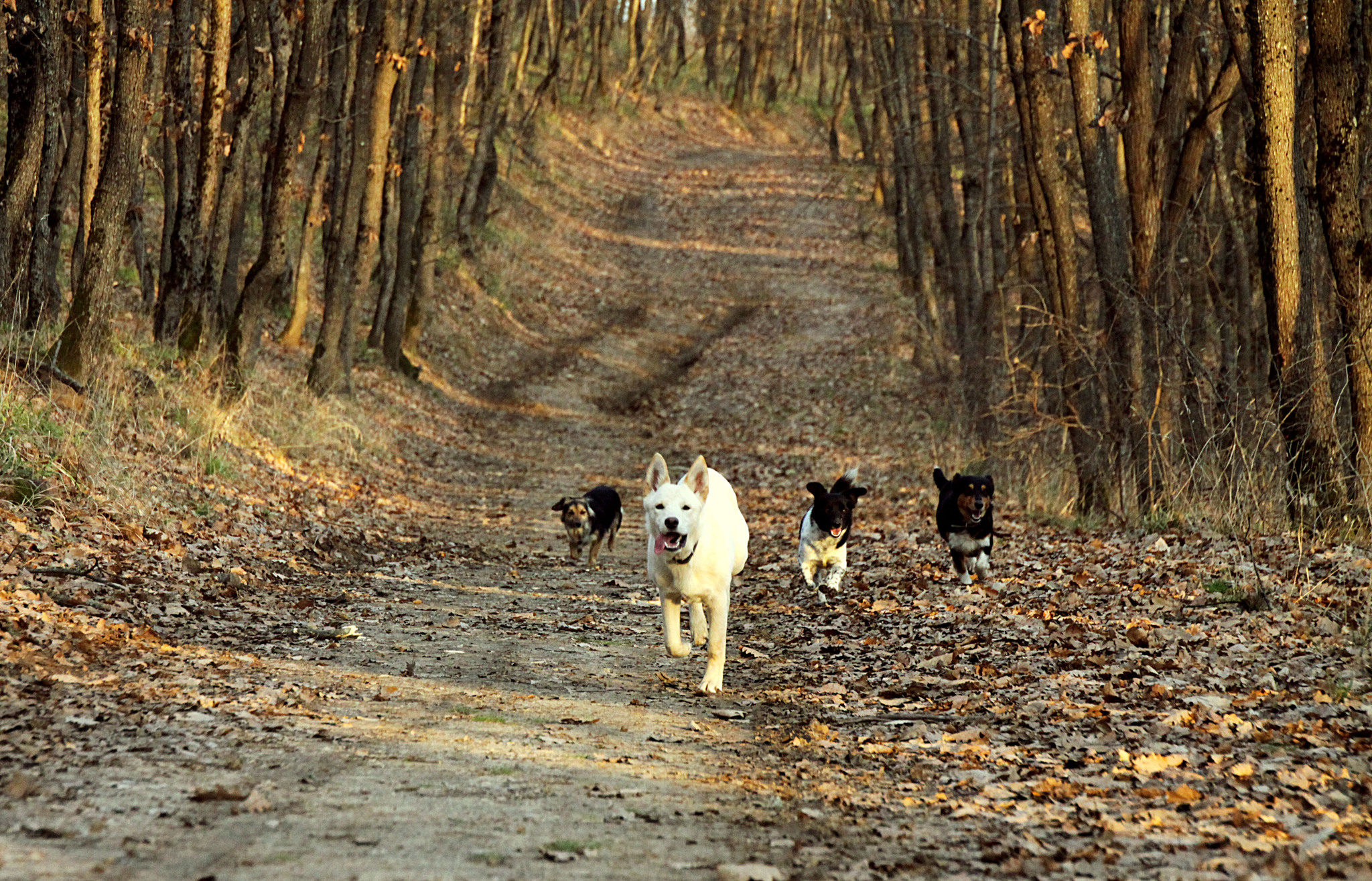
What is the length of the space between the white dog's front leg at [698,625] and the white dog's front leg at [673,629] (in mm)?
372

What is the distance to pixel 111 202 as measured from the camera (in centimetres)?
1290

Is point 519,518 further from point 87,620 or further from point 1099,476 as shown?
point 87,620

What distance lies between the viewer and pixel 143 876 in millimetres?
4094

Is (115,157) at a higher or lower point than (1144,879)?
higher

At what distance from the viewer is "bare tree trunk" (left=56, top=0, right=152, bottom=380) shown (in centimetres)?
1263

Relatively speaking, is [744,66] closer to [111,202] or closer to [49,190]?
[49,190]

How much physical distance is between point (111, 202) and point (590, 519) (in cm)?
606

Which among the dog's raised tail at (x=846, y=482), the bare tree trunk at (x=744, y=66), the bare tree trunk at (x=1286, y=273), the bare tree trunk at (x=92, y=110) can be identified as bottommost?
the dog's raised tail at (x=846, y=482)

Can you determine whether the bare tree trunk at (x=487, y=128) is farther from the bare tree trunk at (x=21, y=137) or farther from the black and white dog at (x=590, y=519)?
the black and white dog at (x=590, y=519)

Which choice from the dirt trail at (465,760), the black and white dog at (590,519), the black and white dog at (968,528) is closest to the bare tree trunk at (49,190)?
the dirt trail at (465,760)

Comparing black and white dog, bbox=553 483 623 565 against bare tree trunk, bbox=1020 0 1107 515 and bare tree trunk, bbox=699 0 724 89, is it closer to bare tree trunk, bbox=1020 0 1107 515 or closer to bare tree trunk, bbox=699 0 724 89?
bare tree trunk, bbox=1020 0 1107 515

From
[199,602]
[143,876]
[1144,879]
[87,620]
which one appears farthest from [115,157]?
[1144,879]

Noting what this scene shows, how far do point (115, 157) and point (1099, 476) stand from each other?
1153 centimetres

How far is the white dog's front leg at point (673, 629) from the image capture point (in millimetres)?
8023
